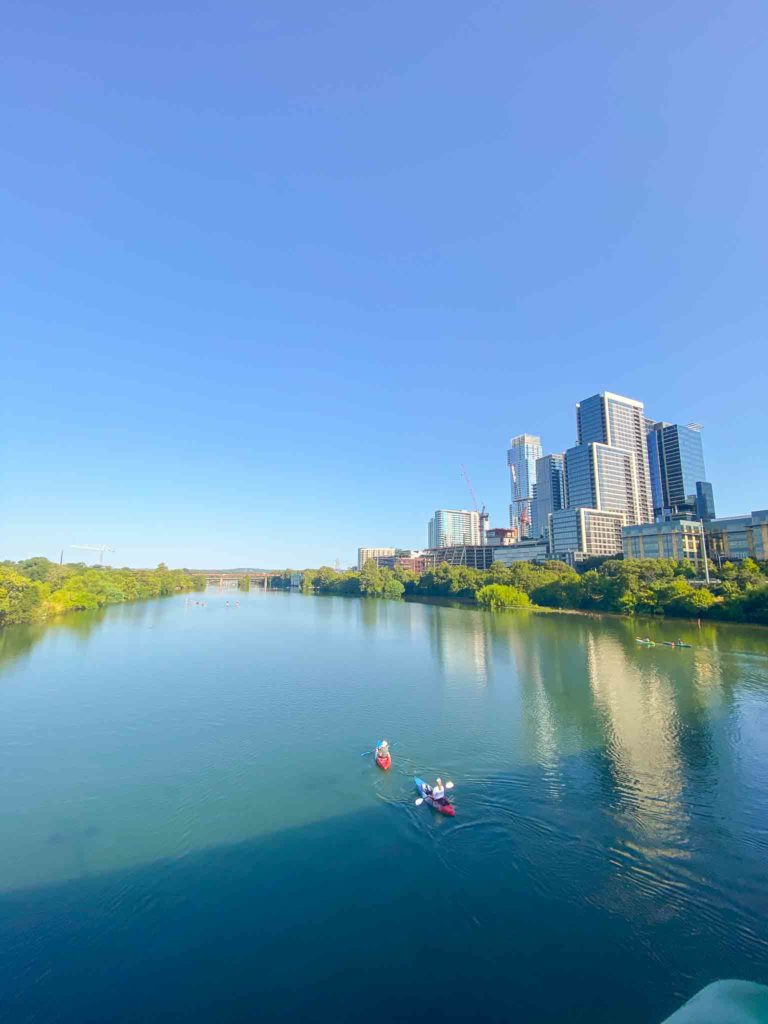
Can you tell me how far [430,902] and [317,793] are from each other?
25.2 feet

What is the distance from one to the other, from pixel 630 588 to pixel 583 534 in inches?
2835

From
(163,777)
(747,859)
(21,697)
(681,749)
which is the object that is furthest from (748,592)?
(21,697)

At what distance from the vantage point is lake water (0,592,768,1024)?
10727mm

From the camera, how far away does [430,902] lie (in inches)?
523

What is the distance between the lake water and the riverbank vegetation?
34800 millimetres

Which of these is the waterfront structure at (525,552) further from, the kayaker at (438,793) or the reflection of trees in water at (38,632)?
the kayaker at (438,793)

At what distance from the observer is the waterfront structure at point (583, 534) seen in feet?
474

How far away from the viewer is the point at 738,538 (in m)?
104

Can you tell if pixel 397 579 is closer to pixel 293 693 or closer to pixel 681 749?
pixel 293 693

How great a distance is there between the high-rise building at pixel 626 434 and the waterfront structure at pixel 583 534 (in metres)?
11.9

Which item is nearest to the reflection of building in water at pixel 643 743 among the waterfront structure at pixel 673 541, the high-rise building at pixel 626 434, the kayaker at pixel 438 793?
the kayaker at pixel 438 793

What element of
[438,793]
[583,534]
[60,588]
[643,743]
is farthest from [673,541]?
[60,588]

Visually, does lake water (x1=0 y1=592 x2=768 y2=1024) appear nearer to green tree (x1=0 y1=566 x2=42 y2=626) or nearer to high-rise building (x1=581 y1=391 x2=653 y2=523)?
green tree (x1=0 y1=566 x2=42 y2=626)

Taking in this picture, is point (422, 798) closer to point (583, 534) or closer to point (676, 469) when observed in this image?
point (583, 534)
